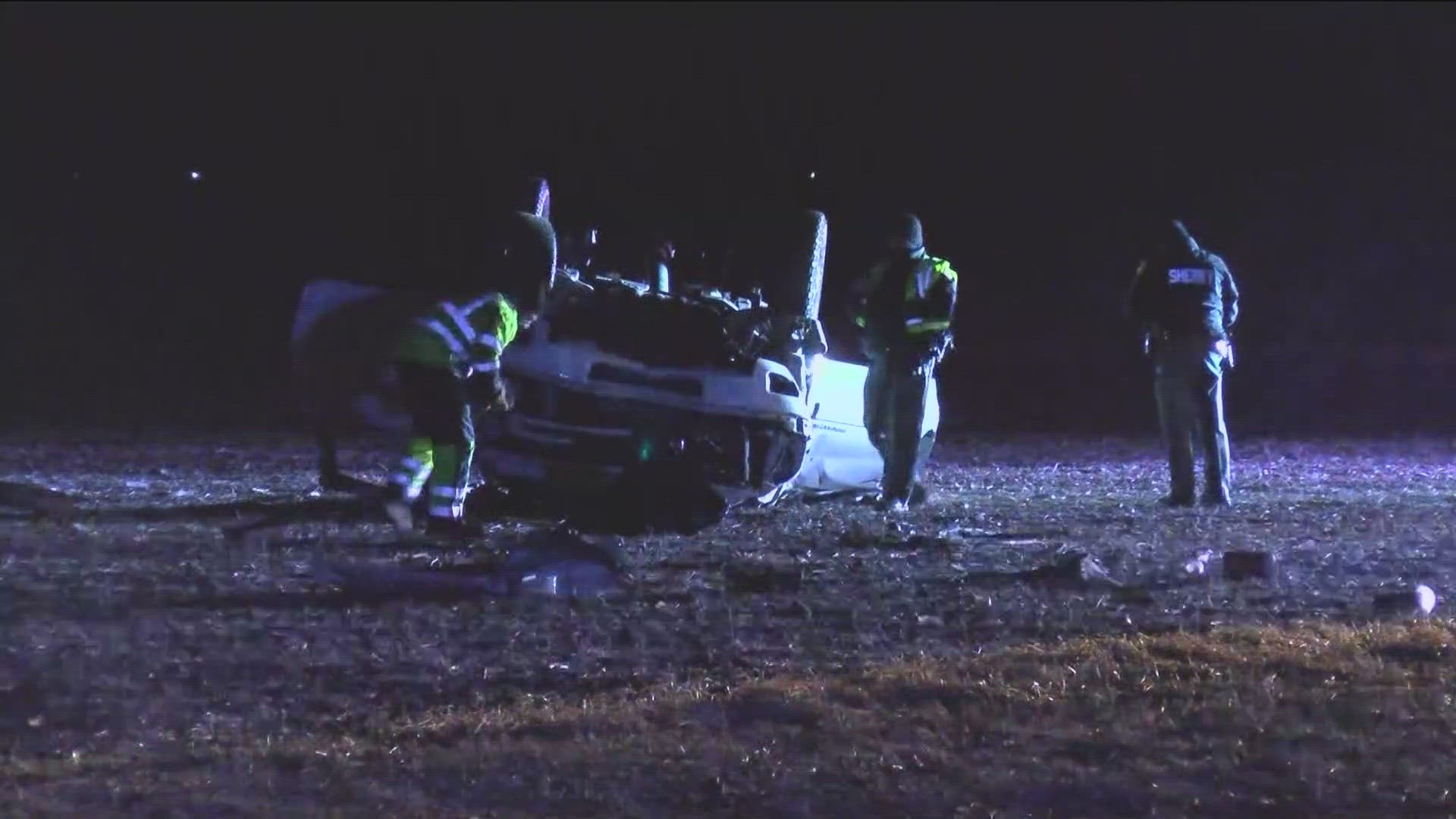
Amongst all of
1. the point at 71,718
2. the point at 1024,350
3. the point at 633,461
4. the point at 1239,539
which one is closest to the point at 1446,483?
the point at 1239,539

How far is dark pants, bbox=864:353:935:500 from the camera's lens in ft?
35.9

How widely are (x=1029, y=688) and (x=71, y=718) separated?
3077 millimetres

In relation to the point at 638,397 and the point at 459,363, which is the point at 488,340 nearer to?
the point at 459,363

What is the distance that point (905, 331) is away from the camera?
10906mm

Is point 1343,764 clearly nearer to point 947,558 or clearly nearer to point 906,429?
point 947,558

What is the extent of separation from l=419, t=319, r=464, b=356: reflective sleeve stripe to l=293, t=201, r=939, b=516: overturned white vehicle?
771 millimetres

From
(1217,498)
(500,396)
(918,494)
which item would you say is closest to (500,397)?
(500,396)

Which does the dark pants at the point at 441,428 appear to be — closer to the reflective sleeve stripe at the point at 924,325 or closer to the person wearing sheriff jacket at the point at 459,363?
the person wearing sheriff jacket at the point at 459,363

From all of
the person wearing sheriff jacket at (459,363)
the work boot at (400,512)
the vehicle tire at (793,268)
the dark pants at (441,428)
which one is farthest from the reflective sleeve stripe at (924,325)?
the work boot at (400,512)

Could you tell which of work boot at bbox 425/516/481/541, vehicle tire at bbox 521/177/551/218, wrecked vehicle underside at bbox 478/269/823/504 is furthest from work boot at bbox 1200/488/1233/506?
work boot at bbox 425/516/481/541

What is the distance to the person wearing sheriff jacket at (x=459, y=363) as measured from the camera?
879 centimetres

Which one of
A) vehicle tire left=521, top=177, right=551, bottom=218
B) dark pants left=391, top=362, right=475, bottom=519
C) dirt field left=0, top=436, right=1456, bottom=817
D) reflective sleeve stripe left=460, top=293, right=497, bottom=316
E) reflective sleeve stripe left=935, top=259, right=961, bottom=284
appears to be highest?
vehicle tire left=521, top=177, right=551, bottom=218

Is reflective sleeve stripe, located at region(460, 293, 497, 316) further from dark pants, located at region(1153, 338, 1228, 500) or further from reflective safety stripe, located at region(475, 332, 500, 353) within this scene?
dark pants, located at region(1153, 338, 1228, 500)

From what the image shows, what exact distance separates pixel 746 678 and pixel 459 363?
313 cm
